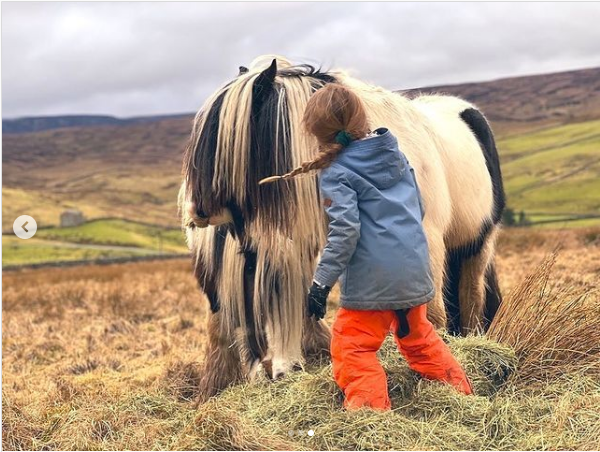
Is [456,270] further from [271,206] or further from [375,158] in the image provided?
[375,158]

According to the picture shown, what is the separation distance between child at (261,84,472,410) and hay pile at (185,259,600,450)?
7.5 inches

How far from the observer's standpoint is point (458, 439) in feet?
10.4

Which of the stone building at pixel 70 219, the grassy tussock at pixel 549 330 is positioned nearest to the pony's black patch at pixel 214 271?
the grassy tussock at pixel 549 330

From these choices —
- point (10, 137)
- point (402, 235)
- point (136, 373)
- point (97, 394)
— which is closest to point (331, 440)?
point (402, 235)

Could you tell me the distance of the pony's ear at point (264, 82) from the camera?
389 centimetres

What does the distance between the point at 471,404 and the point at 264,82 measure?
2.07 meters

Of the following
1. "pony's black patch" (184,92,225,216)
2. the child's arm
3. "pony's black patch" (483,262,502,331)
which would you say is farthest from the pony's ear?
"pony's black patch" (483,262,502,331)

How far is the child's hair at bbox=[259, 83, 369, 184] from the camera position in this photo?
343 centimetres

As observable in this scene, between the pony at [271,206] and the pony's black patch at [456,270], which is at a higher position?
the pony at [271,206]

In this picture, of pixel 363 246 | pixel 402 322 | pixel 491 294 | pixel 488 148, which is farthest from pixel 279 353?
pixel 488 148

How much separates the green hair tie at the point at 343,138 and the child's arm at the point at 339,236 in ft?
0.80

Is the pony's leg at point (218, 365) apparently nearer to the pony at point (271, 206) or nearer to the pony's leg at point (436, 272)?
the pony at point (271, 206)

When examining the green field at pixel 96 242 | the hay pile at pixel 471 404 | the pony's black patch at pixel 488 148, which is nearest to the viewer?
the hay pile at pixel 471 404

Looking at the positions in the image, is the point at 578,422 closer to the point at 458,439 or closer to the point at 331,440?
the point at 458,439
